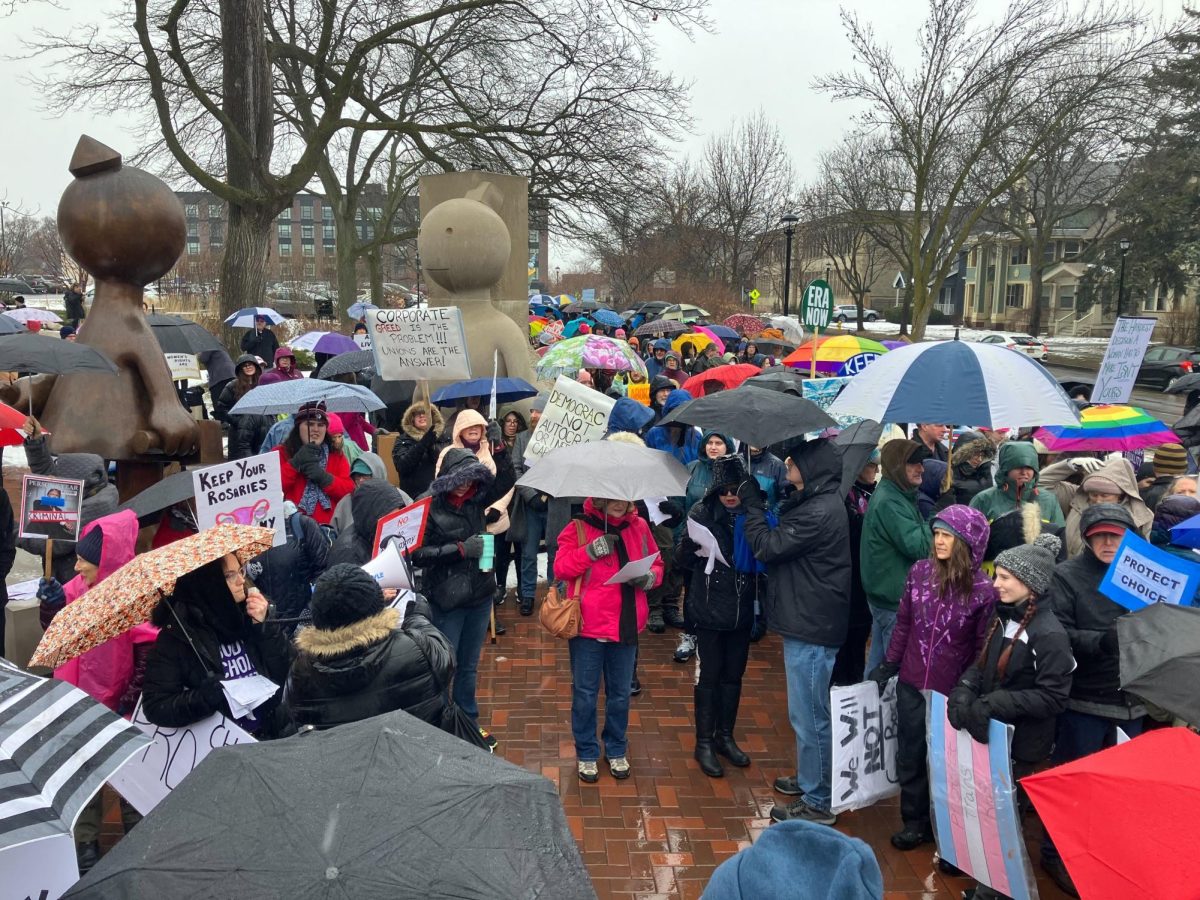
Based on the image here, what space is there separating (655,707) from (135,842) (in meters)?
4.07

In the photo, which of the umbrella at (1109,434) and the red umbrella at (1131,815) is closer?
the red umbrella at (1131,815)

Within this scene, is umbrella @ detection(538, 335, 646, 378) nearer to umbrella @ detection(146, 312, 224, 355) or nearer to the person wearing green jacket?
umbrella @ detection(146, 312, 224, 355)

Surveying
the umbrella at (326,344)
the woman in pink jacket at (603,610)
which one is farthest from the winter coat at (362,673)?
the umbrella at (326,344)

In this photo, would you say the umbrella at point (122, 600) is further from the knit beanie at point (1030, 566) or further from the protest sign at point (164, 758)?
the knit beanie at point (1030, 566)

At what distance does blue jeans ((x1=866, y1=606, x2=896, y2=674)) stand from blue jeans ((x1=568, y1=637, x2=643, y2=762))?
1.25m

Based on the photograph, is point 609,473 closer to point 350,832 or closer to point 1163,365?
point 350,832

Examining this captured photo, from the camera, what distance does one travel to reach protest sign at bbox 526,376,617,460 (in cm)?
640

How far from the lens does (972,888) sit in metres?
3.97

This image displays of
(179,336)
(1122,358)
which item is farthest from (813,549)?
(179,336)

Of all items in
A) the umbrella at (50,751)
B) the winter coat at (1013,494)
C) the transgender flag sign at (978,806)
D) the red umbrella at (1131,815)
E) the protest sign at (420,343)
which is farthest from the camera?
the protest sign at (420,343)

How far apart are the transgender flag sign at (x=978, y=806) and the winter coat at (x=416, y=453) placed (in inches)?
146

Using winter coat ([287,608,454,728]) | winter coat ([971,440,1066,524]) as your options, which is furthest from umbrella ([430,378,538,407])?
winter coat ([287,608,454,728])

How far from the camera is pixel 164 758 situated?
3.69 meters

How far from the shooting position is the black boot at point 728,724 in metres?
5.02
